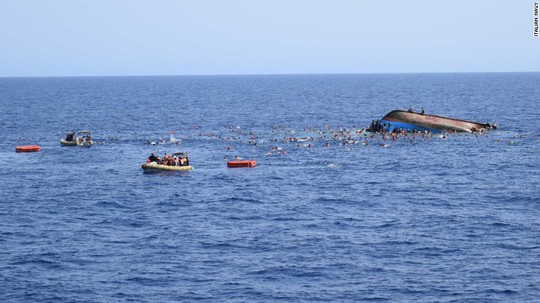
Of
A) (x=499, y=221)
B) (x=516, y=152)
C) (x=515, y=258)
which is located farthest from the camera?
(x=516, y=152)

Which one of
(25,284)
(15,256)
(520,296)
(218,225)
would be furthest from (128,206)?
(520,296)

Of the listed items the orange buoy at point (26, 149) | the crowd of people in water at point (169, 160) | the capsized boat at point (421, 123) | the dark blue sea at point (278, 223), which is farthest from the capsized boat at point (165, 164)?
the capsized boat at point (421, 123)

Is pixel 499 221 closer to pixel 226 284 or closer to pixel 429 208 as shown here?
pixel 429 208

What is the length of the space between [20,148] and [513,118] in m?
105

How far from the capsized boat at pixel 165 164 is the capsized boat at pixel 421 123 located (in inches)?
1995

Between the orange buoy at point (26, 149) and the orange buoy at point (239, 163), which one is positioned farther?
the orange buoy at point (26, 149)

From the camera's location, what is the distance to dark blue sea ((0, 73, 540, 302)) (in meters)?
51.0

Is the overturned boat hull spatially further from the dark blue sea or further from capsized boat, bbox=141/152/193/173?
capsized boat, bbox=141/152/193/173

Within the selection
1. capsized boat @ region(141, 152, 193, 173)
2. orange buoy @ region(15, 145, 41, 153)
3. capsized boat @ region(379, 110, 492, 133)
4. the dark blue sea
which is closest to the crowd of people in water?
capsized boat @ region(141, 152, 193, 173)

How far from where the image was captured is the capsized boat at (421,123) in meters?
137

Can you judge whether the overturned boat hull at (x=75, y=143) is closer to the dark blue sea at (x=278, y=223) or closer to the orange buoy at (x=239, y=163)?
the dark blue sea at (x=278, y=223)

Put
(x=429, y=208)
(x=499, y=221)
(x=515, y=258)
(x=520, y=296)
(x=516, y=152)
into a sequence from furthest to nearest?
(x=516, y=152) → (x=429, y=208) → (x=499, y=221) → (x=515, y=258) → (x=520, y=296)

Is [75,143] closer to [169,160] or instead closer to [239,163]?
[169,160]

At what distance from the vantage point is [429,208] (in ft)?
245
